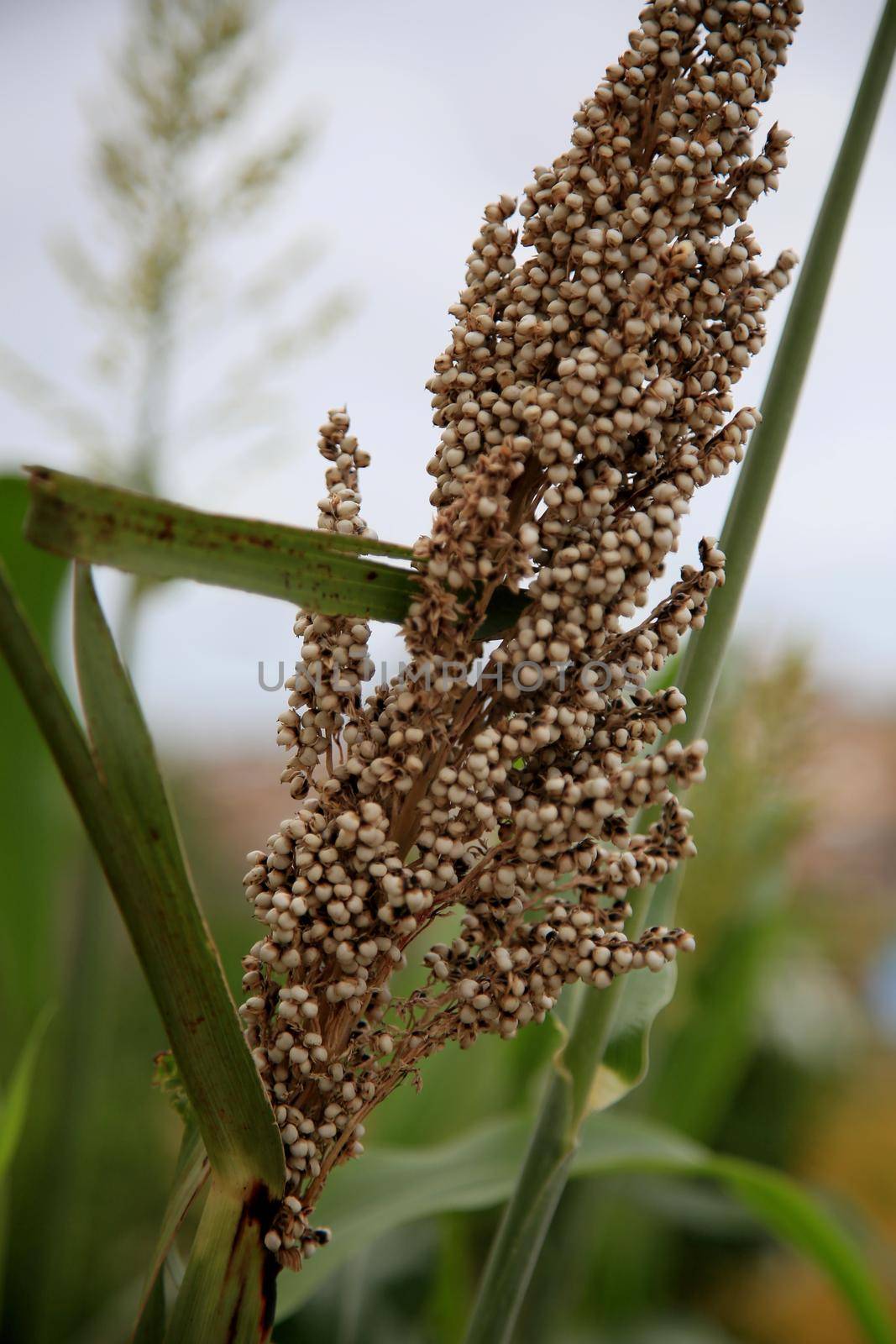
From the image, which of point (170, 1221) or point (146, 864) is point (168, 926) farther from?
point (170, 1221)

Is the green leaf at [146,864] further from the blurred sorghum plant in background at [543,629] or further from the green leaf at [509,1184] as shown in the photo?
the green leaf at [509,1184]

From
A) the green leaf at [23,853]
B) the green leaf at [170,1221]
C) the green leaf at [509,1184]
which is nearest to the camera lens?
the green leaf at [170,1221]

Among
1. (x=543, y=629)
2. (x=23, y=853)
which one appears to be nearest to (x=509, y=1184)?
(x=543, y=629)

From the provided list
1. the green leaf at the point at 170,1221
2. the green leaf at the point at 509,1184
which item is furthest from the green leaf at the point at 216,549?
the green leaf at the point at 509,1184

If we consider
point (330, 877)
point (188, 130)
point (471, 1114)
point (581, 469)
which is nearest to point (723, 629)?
point (581, 469)

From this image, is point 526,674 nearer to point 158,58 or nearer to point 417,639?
point 417,639

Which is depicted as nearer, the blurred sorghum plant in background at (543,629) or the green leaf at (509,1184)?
the blurred sorghum plant in background at (543,629)
